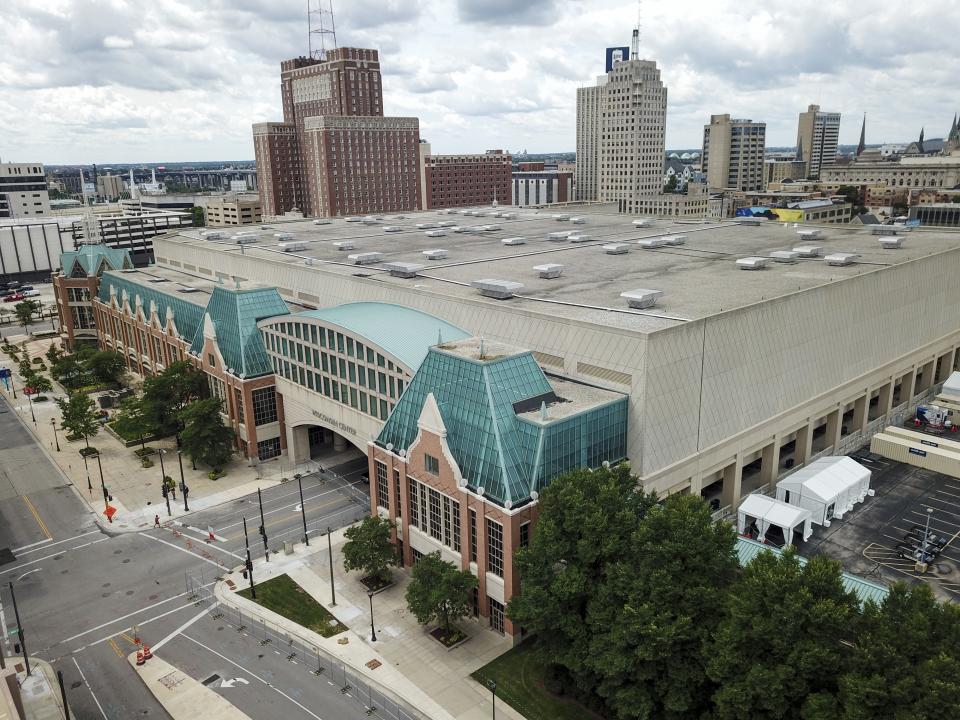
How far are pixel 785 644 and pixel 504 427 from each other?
2583 cm

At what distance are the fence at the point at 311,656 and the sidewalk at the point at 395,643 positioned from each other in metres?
0.49

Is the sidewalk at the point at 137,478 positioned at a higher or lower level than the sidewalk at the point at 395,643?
higher

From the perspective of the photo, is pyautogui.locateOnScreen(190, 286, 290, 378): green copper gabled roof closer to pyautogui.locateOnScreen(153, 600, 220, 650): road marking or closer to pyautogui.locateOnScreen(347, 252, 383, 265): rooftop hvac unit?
pyautogui.locateOnScreen(347, 252, 383, 265): rooftop hvac unit

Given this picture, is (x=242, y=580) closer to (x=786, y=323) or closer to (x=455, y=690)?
(x=455, y=690)

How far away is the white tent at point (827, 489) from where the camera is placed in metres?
70.6

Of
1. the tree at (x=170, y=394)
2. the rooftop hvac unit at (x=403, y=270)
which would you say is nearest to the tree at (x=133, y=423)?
the tree at (x=170, y=394)

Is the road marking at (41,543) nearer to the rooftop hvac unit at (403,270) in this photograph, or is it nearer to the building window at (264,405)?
the building window at (264,405)

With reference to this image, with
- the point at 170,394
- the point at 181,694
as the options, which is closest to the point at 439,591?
the point at 181,694

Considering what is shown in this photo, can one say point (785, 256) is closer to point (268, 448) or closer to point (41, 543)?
point (268, 448)

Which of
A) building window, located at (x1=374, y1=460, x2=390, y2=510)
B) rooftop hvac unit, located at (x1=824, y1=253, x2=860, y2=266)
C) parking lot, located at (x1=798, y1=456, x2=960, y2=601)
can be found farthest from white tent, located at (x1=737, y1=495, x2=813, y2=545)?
rooftop hvac unit, located at (x1=824, y1=253, x2=860, y2=266)

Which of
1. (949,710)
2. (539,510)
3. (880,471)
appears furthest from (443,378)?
(880,471)

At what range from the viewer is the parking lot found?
205 ft

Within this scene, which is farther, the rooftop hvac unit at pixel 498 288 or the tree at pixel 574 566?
the rooftop hvac unit at pixel 498 288

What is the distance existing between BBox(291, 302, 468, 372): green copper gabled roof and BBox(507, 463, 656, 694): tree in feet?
84.6
